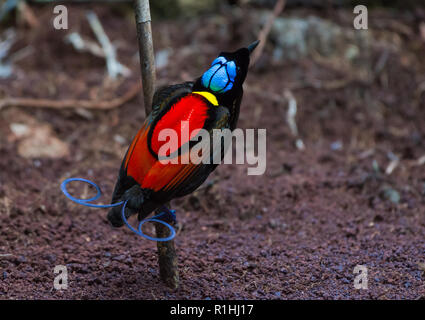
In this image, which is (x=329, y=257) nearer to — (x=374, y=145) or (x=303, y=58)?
(x=374, y=145)

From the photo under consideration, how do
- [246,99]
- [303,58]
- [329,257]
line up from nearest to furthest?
[329,257] < [246,99] < [303,58]

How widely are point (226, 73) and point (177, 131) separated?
32 cm

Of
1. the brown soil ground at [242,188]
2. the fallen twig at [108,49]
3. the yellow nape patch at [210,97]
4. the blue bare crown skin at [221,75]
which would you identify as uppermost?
the fallen twig at [108,49]

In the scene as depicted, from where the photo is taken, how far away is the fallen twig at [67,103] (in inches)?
161

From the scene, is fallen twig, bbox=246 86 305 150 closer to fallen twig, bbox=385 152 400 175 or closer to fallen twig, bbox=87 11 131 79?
fallen twig, bbox=385 152 400 175

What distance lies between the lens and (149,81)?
222 centimetres

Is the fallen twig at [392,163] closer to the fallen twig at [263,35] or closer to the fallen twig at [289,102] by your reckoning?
the fallen twig at [289,102]

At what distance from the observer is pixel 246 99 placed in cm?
436

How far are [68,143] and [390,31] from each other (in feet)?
10.8

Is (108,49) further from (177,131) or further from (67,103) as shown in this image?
(177,131)

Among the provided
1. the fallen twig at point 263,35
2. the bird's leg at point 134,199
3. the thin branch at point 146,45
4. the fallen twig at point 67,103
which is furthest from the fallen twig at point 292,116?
the bird's leg at point 134,199

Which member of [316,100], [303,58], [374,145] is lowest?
[374,145]
